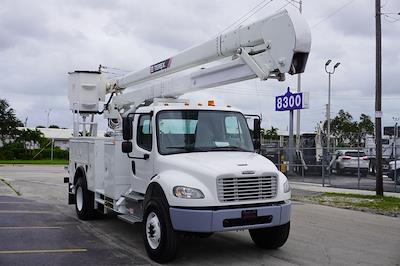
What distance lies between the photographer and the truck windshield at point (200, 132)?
27.9ft

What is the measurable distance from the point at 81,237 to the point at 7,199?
7.54m

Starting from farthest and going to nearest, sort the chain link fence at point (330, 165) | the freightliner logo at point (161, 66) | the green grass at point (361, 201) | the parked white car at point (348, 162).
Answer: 1. the parked white car at point (348, 162)
2. the chain link fence at point (330, 165)
3. the green grass at point (361, 201)
4. the freightliner logo at point (161, 66)

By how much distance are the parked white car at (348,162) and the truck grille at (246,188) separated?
817 inches

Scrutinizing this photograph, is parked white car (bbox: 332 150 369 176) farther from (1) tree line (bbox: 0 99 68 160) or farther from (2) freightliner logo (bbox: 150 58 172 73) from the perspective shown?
(1) tree line (bbox: 0 99 68 160)

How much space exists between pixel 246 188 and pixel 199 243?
216 cm

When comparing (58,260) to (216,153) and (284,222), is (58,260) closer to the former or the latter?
(216,153)

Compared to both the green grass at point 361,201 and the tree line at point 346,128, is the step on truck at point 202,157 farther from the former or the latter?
the tree line at point 346,128

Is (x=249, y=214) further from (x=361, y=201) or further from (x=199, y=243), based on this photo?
(x=361, y=201)

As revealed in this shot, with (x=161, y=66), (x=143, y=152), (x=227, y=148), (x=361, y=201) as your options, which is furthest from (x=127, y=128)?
(x=361, y=201)

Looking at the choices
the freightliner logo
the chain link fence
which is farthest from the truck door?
the chain link fence

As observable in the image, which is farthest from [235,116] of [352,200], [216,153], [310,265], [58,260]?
[352,200]

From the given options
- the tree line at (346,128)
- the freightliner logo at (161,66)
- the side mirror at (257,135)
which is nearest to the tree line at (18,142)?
the tree line at (346,128)

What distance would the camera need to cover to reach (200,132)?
8695 mm

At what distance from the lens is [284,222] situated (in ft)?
26.7
